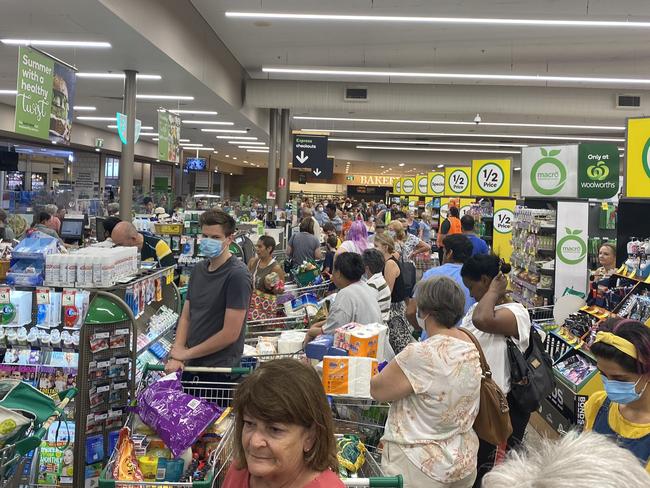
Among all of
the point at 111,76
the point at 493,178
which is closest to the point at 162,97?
the point at 111,76

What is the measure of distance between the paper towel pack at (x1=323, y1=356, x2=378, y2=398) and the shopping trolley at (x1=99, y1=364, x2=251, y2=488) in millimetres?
459

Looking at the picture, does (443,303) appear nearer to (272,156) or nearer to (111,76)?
(111,76)

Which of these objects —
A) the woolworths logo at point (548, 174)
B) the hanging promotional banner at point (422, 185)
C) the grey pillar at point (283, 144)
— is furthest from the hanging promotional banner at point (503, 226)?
the hanging promotional banner at point (422, 185)

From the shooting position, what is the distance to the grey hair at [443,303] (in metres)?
2.75

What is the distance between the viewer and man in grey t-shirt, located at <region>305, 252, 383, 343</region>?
164 inches

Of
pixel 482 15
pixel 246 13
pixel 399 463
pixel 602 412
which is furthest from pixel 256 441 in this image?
pixel 482 15

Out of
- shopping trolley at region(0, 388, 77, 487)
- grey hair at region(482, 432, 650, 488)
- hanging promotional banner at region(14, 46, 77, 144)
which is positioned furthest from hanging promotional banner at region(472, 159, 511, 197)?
grey hair at region(482, 432, 650, 488)

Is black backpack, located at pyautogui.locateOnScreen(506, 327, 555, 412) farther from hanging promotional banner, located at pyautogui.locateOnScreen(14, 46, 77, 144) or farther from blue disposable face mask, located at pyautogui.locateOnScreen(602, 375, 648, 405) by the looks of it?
hanging promotional banner, located at pyautogui.locateOnScreen(14, 46, 77, 144)

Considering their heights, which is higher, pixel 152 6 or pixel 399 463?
pixel 152 6

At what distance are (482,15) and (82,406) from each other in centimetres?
906

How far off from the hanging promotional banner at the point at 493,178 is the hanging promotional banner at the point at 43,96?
8.38 m

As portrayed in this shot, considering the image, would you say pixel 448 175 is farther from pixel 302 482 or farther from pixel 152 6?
pixel 302 482

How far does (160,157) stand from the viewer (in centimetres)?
1120

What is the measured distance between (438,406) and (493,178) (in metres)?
11.2
